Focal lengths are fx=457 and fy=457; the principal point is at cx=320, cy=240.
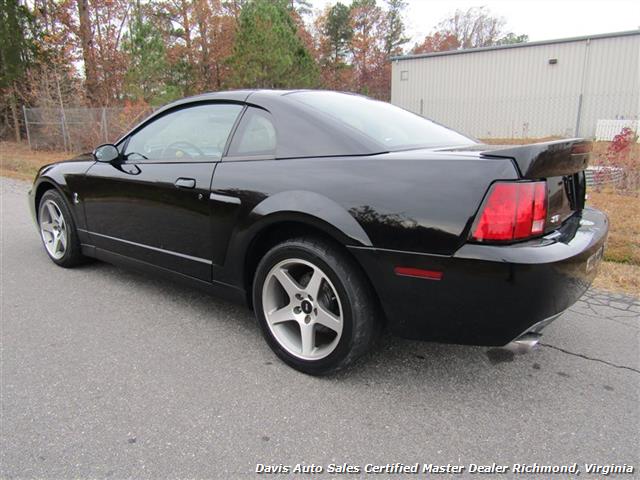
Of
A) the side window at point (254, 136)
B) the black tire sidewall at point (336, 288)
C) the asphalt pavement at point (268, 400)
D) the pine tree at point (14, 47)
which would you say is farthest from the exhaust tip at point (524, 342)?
the pine tree at point (14, 47)

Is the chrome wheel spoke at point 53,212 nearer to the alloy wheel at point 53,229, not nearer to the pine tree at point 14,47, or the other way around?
the alloy wheel at point 53,229

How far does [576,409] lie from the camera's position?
218 centimetres

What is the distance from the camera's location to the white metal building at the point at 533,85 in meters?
18.3

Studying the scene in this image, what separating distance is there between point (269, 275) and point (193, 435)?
903mm

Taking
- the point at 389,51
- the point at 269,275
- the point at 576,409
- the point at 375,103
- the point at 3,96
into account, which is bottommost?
the point at 576,409

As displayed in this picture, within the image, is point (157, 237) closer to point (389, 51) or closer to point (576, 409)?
point (576, 409)

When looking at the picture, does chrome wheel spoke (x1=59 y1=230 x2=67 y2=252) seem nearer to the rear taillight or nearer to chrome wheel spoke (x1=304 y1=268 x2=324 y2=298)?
chrome wheel spoke (x1=304 y1=268 x2=324 y2=298)

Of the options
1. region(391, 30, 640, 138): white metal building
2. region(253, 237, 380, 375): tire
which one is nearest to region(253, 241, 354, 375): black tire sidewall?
region(253, 237, 380, 375): tire

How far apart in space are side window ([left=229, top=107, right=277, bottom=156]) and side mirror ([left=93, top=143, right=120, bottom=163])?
1240 mm

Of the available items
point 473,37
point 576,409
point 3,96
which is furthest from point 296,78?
point 473,37

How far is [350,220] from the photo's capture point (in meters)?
2.19

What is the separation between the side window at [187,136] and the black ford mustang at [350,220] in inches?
0.5

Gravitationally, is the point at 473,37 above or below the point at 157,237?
above

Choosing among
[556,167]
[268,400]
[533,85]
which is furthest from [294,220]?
[533,85]
